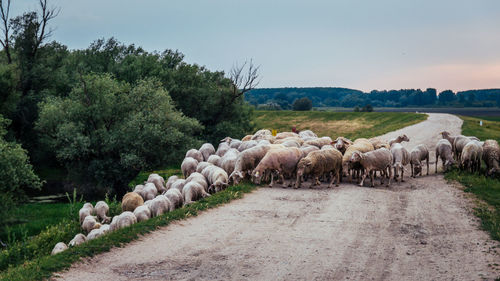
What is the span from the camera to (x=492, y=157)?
19812 mm

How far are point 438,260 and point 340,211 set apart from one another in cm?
472

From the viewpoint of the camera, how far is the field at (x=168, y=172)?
16453mm

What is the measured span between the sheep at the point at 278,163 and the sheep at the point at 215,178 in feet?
4.35

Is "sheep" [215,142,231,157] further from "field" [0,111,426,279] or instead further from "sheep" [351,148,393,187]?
"sheep" [351,148,393,187]

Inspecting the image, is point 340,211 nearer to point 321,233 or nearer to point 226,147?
point 321,233

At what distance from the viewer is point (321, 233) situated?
11672mm

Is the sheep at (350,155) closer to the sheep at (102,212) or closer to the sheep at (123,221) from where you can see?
the sheep at (123,221)

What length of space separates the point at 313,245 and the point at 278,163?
8259 mm

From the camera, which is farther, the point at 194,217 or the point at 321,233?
the point at 194,217

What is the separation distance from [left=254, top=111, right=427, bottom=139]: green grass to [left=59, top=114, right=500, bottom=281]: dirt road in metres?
44.3

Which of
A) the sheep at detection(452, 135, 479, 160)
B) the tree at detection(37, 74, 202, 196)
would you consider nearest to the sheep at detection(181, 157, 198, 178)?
the tree at detection(37, 74, 202, 196)

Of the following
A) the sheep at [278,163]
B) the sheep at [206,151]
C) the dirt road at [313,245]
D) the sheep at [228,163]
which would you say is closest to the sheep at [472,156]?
the dirt road at [313,245]

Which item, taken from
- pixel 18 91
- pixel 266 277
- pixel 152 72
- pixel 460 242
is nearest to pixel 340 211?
pixel 460 242

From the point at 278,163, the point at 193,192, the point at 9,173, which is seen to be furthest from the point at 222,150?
the point at 9,173
